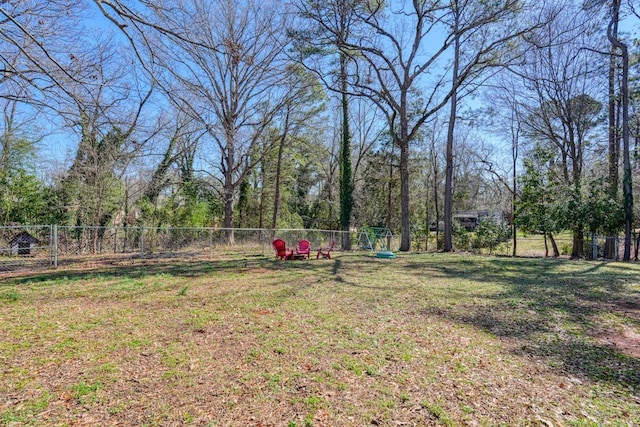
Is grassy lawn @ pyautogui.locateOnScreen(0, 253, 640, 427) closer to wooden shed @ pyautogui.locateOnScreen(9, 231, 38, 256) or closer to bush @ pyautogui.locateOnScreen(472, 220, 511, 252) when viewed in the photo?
wooden shed @ pyautogui.locateOnScreen(9, 231, 38, 256)

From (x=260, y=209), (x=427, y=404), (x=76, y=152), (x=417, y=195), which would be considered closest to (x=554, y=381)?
(x=427, y=404)

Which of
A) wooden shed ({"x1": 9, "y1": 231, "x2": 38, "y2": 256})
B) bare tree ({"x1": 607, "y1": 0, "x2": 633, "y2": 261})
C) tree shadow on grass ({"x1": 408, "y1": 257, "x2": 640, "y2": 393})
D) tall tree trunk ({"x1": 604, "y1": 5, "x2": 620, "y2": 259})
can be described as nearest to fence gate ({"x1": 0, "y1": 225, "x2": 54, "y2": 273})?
wooden shed ({"x1": 9, "y1": 231, "x2": 38, "y2": 256})

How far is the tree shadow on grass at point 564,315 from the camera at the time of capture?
3.59 meters

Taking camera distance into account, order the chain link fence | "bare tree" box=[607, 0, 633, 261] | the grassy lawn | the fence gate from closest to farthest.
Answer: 1. the grassy lawn
2. the fence gate
3. the chain link fence
4. "bare tree" box=[607, 0, 633, 261]

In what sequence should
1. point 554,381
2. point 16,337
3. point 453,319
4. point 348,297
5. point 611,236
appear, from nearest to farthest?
1. point 554,381
2. point 16,337
3. point 453,319
4. point 348,297
5. point 611,236

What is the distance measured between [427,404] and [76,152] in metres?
18.7

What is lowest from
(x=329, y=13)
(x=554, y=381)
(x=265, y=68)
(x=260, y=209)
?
(x=554, y=381)

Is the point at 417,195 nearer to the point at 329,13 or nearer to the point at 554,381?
the point at 329,13

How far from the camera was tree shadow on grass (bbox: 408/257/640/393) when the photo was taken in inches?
141

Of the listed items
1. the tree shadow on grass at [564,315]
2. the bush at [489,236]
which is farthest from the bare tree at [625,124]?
the bush at [489,236]

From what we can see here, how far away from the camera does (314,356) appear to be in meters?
3.60

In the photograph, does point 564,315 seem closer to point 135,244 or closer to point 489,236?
point 135,244

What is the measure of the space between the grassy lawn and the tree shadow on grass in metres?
0.03

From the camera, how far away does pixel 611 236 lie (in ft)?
49.9
